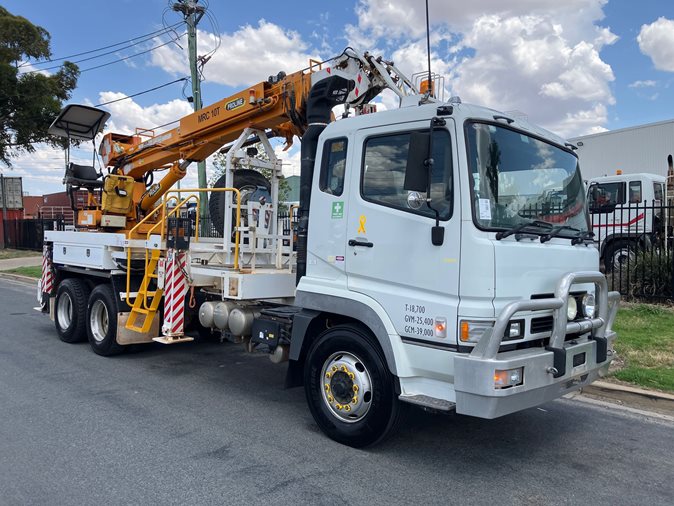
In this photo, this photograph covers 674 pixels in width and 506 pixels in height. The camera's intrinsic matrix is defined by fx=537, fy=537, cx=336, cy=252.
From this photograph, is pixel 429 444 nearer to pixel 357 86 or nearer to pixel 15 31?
pixel 357 86

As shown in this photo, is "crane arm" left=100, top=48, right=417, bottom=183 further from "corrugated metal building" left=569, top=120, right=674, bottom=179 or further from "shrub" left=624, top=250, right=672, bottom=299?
"corrugated metal building" left=569, top=120, right=674, bottom=179

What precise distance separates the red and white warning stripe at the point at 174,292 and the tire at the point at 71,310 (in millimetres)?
2333

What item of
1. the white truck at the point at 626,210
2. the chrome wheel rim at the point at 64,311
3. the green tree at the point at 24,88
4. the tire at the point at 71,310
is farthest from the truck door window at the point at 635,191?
the green tree at the point at 24,88

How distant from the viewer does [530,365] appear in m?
3.59

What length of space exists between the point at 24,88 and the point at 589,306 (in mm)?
26235

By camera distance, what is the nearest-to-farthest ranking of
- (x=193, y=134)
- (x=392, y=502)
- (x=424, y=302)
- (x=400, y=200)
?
(x=392, y=502) → (x=424, y=302) → (x=400, y=200) → (x=193, y=134)

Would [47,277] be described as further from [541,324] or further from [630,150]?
[630,150]

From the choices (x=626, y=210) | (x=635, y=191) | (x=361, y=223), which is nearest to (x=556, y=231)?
(x=361, y=223)

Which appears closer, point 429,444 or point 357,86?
point 429,444

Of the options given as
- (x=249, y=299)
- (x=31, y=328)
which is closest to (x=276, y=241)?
(x=249, y=299)

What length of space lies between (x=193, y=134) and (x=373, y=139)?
3.98 metres

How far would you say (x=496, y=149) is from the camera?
12.9 ft

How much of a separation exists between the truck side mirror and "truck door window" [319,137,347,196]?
0.94 m

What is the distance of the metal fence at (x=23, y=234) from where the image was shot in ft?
93.1
